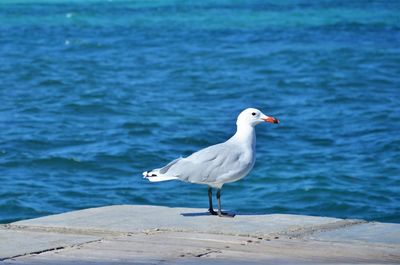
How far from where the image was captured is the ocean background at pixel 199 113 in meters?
12.1

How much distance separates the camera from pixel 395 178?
13.0 meters

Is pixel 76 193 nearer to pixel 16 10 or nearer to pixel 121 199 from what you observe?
pixel 121 199

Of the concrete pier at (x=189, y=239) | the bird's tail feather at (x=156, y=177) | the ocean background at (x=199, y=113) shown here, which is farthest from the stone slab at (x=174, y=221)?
the ocean background at (x=199, y=113)

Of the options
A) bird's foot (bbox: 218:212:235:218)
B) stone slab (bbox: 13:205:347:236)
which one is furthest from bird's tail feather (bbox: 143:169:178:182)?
bird's foot (bbox: 218:212:235:218)

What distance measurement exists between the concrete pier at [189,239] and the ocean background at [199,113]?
2898 millimetres

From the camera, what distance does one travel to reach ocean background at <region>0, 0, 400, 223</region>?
12070 mm

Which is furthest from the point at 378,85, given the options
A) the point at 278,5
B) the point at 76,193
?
the point at 278,5

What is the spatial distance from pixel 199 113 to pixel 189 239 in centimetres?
1201

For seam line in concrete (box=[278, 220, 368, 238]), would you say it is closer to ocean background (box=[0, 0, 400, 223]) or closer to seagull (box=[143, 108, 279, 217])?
seagull (box=[143, 108, 279, 217])

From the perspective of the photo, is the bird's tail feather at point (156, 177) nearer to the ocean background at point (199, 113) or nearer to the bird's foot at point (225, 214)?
the bird's foot at point (225, 214)

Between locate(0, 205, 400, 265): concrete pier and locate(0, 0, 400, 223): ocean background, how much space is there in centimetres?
290

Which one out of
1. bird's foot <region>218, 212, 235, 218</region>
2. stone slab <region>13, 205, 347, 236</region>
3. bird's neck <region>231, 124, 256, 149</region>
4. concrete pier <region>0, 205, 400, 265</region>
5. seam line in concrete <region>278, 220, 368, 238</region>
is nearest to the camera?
concrete pier <region>0, 205, 400, 265</region>

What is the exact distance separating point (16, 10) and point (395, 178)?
41.9m

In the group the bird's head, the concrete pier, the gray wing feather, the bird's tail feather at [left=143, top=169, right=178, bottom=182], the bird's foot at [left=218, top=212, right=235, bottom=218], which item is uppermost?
the bird's head
